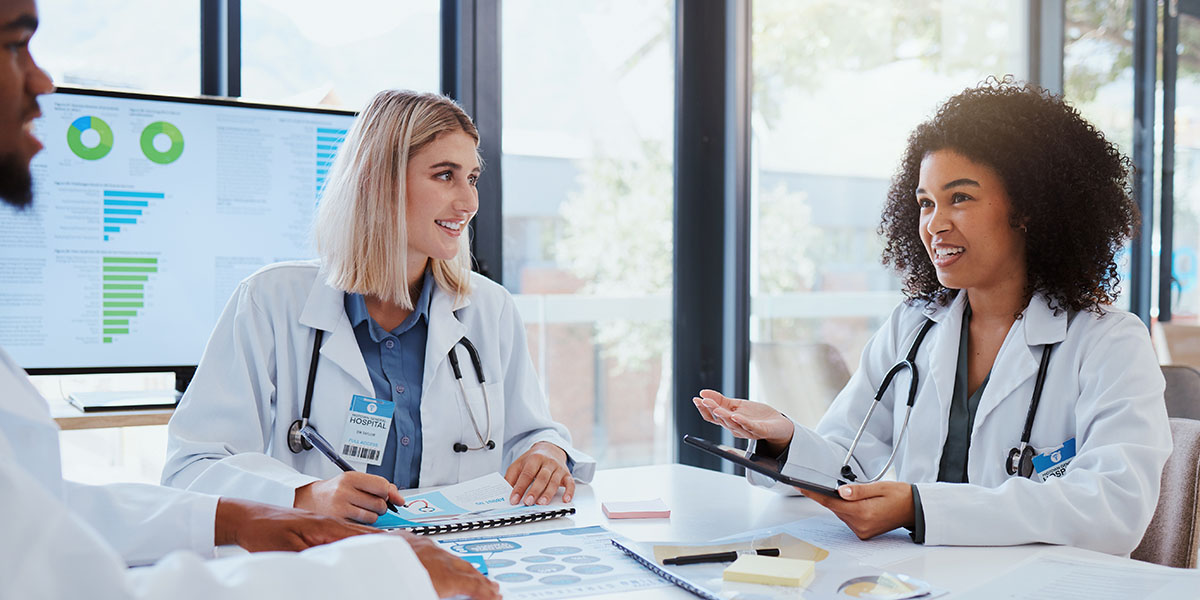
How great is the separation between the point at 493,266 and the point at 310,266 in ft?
3.39

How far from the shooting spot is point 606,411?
11.5 feet

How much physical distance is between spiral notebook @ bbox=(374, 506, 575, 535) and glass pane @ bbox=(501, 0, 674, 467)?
1.71 meters

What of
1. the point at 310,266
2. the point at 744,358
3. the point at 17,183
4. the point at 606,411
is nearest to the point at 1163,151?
the point at 744,358

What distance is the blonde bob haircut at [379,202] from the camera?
186 cm

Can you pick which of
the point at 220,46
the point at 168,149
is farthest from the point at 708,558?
the point at 220,46

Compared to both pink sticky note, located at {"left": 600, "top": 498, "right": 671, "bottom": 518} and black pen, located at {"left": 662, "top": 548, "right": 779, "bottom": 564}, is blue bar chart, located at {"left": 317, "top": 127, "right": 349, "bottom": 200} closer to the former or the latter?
pink sticky note, located at {"left": 600, "top": 498, "right": 671, "bottom": 518}

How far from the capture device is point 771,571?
109 cm

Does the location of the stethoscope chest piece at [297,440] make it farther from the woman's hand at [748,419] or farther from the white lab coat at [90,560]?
the woman's hand at [748,419]

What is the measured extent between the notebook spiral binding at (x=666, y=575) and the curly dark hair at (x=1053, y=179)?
1023mm

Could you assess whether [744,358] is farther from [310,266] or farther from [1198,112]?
[1198,112]

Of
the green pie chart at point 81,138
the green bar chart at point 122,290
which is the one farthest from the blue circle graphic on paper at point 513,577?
the green pie chart at point 81,138

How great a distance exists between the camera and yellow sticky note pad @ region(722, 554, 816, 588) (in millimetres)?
1080

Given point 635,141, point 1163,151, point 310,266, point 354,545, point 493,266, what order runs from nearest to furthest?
point 354,545 < point 310,266 < point 493,266 < point 635,141 < point 1163,151

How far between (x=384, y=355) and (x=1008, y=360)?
3.96ft
